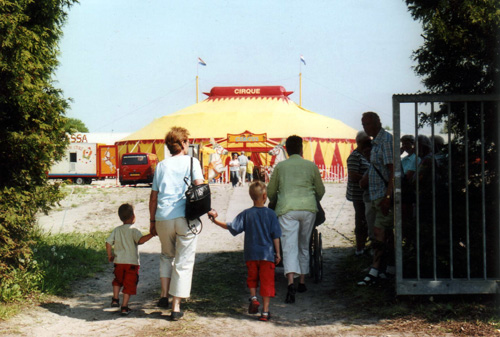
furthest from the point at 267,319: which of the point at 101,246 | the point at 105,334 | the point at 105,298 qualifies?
the point at 101,246

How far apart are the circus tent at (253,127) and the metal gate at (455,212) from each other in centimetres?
2940

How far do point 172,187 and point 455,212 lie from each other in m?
2.80

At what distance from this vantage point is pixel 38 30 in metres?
6.23

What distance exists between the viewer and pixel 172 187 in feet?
18.0

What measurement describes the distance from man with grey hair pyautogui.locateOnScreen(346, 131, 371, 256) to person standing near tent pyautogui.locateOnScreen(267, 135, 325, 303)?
4.31 ft

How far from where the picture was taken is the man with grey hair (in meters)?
7.52

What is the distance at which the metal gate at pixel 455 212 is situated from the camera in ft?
17.3

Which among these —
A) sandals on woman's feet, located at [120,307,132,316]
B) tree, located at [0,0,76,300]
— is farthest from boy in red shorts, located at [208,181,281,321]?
tree, located at [0,0,76,300]

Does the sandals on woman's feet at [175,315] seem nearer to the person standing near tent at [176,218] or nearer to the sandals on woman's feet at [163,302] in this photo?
the person standing near tent at [176,218]

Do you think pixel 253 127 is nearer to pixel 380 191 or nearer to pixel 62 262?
pixel 62 262

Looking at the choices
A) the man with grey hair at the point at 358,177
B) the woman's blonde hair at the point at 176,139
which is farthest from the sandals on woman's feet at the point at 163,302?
the man with grey hair at the point at 358,177

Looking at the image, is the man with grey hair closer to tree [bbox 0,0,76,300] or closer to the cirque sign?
tree [bbox 0,0,76,300]

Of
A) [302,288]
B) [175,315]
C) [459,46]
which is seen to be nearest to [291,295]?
[302,288]

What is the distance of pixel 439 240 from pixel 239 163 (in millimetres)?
21284
